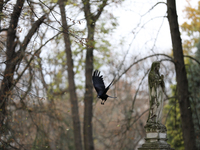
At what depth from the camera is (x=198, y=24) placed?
50.2 ft

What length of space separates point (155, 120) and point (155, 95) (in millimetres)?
616

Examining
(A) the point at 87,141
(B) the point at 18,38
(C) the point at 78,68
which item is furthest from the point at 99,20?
(A) the point at 87,141

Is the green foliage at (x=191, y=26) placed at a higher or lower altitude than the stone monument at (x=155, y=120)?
higher

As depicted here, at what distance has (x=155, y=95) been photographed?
262 inches

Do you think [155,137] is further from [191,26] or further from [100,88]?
[191,26]

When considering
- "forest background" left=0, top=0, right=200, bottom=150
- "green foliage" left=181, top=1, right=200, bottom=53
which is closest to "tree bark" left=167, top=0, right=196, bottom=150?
"forest background" left=0, top=0, right=200, bottom=150

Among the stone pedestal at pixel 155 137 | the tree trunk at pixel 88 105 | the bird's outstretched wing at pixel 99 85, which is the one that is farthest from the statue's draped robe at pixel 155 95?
the tree trunk at pixel 88 105

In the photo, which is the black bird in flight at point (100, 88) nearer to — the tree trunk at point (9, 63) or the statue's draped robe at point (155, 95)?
the statue's draped robe at point (155, 95)

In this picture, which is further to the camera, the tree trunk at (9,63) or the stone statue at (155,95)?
the tree trunk at (9,63)

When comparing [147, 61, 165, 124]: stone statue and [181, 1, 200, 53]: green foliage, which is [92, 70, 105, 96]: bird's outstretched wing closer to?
[147, 61, 165, 124]: stone statue

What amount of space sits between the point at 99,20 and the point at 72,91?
11.6 ft

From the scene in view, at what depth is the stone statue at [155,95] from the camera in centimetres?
654

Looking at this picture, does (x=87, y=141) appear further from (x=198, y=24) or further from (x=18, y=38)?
(x=198, y=24)

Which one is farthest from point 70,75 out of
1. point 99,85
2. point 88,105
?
point 99,85
